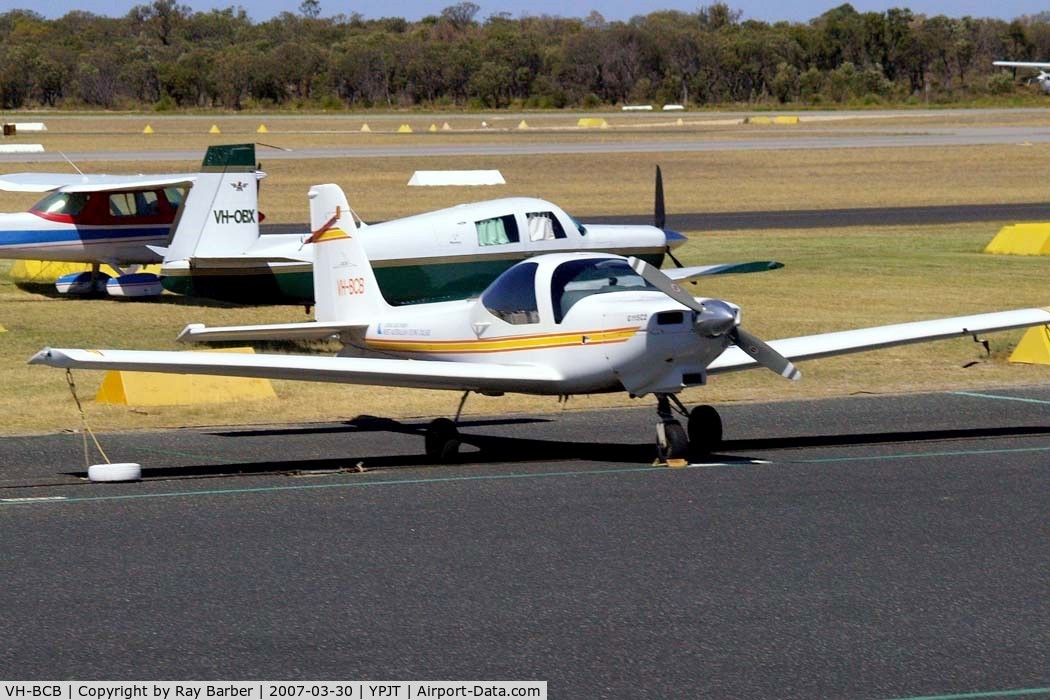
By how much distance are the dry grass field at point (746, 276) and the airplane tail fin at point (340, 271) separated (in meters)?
1.63

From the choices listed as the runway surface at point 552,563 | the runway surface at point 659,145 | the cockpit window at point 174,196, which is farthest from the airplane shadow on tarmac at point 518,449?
the runway surface at point 659,145

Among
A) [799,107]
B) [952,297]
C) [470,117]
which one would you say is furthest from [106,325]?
[799,107]

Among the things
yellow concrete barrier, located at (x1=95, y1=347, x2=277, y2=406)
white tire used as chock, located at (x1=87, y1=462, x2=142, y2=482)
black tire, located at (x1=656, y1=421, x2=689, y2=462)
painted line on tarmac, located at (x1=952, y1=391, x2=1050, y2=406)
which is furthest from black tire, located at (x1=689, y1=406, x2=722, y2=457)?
yellow concrete barrier, located at (x1=95, y1=347, x2=277, y2=406)

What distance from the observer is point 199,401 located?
673 inches

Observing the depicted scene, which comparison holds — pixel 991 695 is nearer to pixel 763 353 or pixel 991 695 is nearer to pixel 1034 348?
pixel 763 353

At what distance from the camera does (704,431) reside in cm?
1352

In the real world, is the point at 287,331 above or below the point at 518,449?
above

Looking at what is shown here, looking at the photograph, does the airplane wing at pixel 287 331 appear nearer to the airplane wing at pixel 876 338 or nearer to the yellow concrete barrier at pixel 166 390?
the yellow concrete barrier at pixel 166 390

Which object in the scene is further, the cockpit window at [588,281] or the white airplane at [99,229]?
the white airplane at [99,229]

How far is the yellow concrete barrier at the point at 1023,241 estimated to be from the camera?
3359 centimetres

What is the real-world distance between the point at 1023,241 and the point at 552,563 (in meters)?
26.7

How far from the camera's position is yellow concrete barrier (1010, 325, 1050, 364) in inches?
778

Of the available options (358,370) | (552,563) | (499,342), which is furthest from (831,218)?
(552,563)
